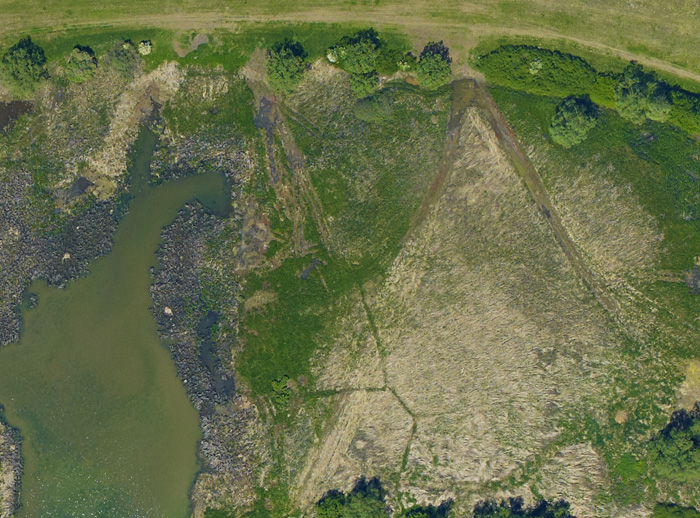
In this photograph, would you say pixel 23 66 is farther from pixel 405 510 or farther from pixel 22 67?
→ pixel 405 510

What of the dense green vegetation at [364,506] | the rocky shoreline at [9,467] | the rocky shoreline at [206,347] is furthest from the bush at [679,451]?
the rocky shoreline at [9,467]

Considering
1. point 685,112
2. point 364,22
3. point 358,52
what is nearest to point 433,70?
point 358,52

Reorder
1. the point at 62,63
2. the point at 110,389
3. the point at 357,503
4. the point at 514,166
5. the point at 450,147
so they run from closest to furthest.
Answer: the point at 357,503 → the point at 514,166 → the point at 450,147 → the point at 62,63 → the point at 110,389

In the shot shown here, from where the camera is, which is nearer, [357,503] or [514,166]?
[357,503]

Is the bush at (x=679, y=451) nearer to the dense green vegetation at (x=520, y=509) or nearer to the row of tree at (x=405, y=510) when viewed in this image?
the dense green vegetation at (x=520, y=509)

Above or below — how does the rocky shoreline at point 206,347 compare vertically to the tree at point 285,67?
below
